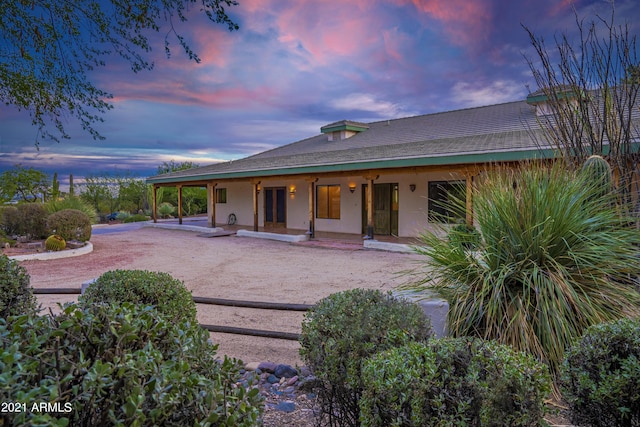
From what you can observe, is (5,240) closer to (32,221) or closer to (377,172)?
(32,221)

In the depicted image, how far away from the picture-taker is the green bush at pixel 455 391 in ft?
6.14

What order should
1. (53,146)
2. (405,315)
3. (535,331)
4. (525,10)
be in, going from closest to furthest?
(405,315)
(535,331)
(53,146)
(525,10)

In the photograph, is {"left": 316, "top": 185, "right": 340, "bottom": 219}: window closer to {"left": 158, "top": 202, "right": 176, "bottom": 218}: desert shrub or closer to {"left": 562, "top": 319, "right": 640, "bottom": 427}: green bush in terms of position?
{"left": 562, "top": 319, "right": 640, "bottom": 427}: green bush

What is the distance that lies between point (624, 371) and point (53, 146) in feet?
27.8

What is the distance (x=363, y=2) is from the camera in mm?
11656

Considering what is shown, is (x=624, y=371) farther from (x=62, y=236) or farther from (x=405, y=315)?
(x=62, y=236)

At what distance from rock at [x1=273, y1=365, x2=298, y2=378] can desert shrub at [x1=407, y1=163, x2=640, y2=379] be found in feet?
5.05

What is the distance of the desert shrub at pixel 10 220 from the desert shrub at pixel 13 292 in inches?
562

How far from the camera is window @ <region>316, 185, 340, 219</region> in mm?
18031

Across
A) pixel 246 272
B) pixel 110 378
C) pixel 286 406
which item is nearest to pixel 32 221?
pixel 246 272

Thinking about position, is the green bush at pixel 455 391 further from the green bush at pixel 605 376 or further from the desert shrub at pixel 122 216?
the desert shrub at pixel 122 216

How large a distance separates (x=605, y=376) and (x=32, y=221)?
1867cm

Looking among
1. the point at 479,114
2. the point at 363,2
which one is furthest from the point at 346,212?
the point at 363,2

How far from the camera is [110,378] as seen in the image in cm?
121
